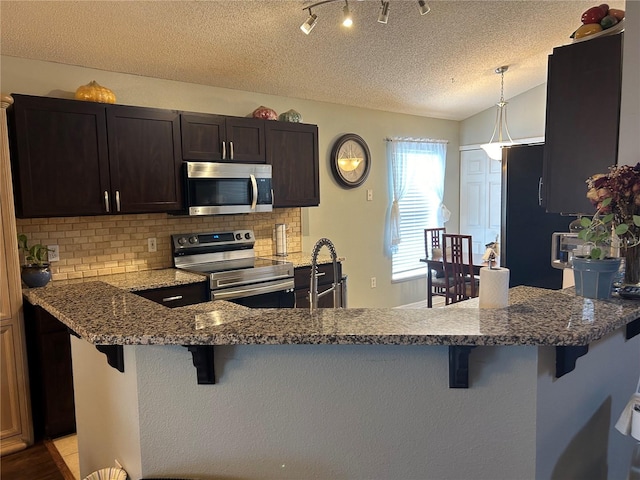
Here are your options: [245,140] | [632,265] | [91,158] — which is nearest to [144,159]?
[91,158]

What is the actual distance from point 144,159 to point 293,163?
129cm

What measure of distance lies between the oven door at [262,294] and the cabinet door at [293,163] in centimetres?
74

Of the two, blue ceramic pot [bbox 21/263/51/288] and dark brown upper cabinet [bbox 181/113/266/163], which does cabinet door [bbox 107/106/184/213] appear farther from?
blue ceramic pot [bbox 21/263/51/288]

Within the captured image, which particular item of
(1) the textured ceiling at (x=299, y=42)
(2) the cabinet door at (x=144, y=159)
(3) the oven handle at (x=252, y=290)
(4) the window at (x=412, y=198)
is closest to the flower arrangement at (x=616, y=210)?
(1) the textured ceiling at (x=299, y=42)

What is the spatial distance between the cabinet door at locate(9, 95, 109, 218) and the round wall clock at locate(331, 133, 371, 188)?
90.6 inches

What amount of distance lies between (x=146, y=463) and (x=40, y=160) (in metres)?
2.08

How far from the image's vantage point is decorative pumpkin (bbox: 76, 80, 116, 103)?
9.70ft

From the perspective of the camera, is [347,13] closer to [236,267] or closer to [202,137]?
[202,137]

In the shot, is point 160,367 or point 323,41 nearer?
point 160,367

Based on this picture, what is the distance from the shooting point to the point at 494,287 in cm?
148

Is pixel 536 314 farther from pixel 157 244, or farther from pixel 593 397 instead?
pixel 157 244

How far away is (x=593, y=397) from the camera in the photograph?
1.65 meters

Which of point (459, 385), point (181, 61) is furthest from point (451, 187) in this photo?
point (459, 385)

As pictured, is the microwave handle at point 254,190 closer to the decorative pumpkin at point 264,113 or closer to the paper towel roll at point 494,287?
the decorative pumpkin at point 264,113
